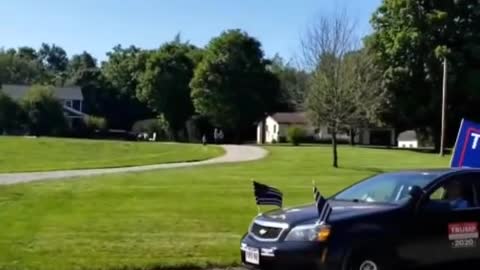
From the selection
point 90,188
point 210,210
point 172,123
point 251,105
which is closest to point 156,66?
point 172,123

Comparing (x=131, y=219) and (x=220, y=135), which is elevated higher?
(x=220, y=135)

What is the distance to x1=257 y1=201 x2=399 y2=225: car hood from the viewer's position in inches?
374

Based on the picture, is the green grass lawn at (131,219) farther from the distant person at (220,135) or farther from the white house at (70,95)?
the white house at (70,95)

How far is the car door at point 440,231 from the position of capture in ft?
31.7

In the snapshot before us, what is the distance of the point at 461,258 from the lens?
10008mm

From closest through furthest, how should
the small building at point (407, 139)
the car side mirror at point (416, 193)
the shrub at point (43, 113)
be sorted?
1. the car side mirror at point (416, 193)
2. the shrub at point (43, 113)
3. the small building at point (407, 139)

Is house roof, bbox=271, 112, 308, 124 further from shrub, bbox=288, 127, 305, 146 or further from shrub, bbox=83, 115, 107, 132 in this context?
shrub, bbox=83, 115, 107, 132

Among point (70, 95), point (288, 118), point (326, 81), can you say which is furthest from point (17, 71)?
point (326, 81)

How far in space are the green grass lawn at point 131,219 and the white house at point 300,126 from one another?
63.1 m

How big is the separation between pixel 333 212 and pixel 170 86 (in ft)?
308

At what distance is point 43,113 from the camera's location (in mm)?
97938

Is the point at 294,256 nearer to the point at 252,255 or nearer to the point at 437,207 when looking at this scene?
the point at 252,255

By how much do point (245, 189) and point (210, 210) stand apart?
755 cm

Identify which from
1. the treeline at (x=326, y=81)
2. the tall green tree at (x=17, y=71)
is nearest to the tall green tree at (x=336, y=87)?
the treeline at (x=326, y=81)
